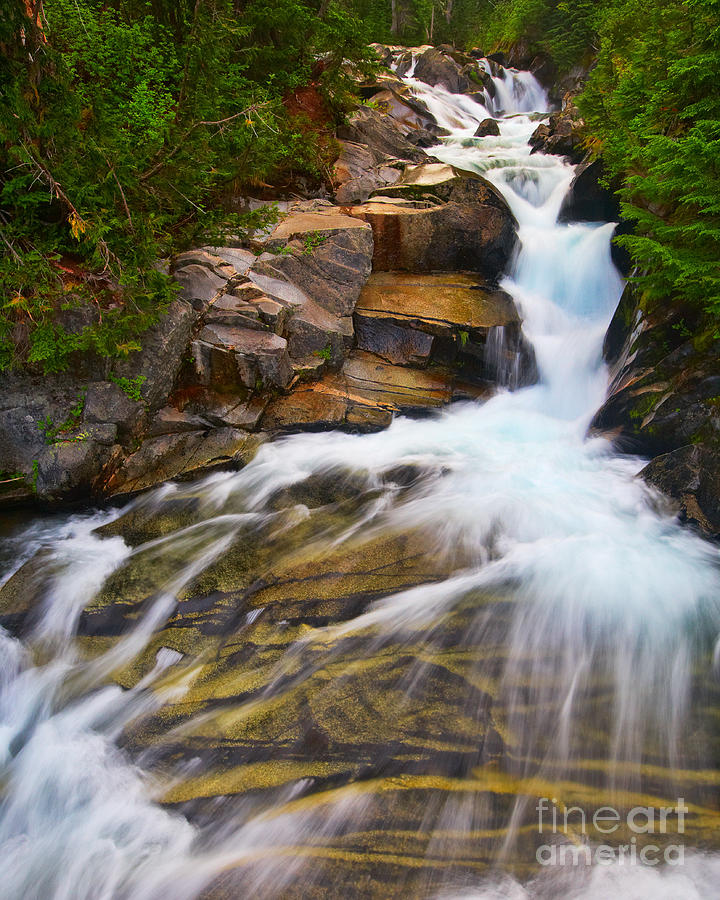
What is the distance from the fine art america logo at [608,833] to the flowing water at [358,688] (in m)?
0.02

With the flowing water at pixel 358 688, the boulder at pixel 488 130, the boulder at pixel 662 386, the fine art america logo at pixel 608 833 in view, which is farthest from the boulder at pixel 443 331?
the boulder at pixel 488 130

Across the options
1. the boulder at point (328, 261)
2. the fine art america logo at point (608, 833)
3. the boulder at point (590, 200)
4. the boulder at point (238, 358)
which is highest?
the boulder at point (590, 200)

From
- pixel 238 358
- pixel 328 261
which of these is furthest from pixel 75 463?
pixel 328 261

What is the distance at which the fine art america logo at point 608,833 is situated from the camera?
265 cm

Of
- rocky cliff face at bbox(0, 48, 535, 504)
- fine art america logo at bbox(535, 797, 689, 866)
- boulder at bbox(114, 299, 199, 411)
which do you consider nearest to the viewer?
fine art america logo at bbox(535, 797, 689, 866)

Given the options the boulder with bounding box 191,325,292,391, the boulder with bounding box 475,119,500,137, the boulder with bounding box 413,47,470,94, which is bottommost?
the boulder with bounding box 191,325,292,391

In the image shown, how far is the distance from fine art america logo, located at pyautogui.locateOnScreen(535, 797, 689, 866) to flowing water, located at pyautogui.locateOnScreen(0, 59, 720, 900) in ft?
0.06

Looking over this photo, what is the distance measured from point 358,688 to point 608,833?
1.73 meters

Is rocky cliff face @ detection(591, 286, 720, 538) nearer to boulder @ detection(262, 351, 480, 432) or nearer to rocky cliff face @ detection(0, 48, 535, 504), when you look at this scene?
rocky cliff face @ detection(0, 48, 535, 504)

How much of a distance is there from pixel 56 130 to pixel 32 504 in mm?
4184

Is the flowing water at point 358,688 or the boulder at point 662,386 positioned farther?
the boulder at point 662,386

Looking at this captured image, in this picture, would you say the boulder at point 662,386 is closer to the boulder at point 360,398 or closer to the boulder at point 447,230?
the boulder at point 360,398

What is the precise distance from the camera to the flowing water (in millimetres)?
2777

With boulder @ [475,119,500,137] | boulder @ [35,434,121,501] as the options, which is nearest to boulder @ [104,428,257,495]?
boulder @ [35,434,121,501]
